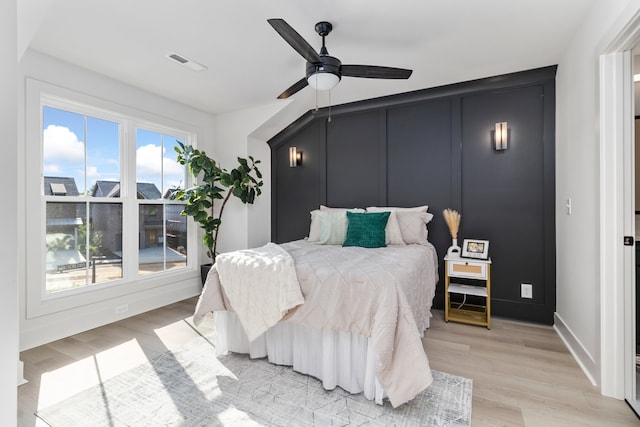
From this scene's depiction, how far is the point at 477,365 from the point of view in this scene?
7.80ft

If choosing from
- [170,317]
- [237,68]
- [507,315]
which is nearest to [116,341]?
[170,317]

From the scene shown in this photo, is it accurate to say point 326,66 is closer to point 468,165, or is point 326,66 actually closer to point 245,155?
point 468,165

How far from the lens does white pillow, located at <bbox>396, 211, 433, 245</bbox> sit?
3.41 m

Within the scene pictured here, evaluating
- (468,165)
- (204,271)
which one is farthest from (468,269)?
(204,271)

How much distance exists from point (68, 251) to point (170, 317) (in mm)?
1218

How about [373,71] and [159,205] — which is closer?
[373,71]

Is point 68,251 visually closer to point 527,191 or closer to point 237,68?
point 237,68

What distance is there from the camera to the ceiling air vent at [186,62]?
293cm

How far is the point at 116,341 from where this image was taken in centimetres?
286

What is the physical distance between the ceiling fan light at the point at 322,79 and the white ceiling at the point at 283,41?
456 mm

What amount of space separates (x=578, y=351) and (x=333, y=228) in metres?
2.36

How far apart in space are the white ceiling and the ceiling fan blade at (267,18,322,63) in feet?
1.31

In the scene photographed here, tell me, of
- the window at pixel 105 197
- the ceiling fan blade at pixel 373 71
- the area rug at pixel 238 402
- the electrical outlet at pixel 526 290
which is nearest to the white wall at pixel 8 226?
the area rug at pixel 238 402

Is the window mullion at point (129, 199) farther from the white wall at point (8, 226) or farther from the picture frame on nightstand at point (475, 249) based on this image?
the picture frame on nightstand at point (475, 249)
